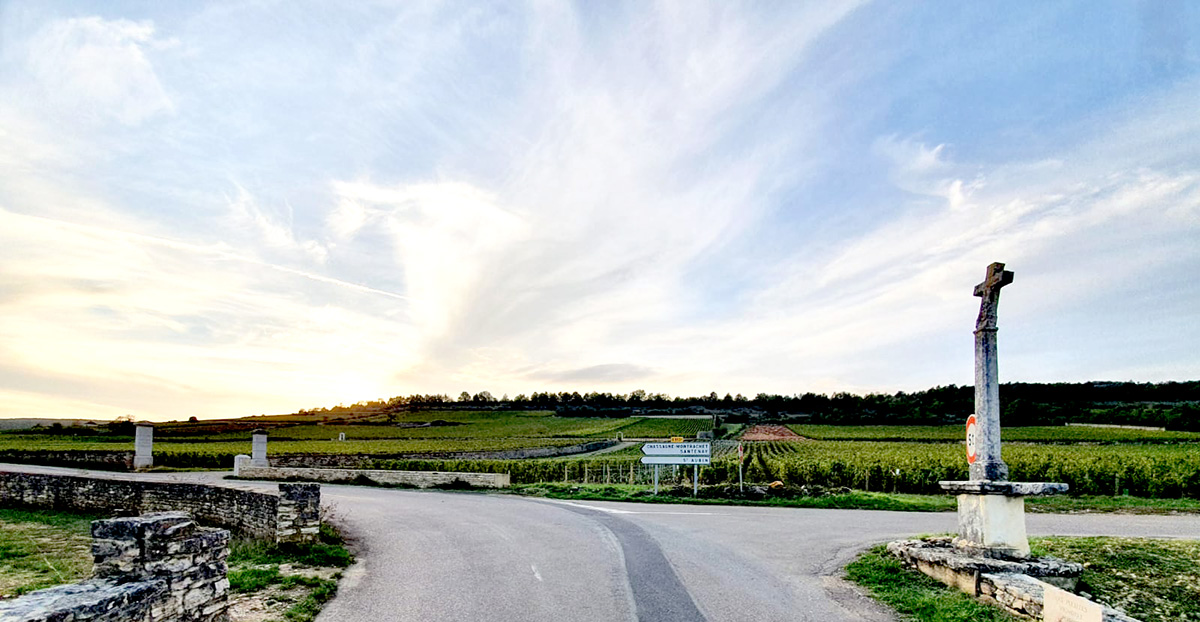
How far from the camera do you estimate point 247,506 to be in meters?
14.0

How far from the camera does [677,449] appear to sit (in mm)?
22828

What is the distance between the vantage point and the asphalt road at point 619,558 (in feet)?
28.1

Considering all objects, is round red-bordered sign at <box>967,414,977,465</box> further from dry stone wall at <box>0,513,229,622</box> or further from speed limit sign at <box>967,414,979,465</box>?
dry stone wall at <box>0,513,229,622</box>

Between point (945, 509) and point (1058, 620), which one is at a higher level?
point (1058, 620)

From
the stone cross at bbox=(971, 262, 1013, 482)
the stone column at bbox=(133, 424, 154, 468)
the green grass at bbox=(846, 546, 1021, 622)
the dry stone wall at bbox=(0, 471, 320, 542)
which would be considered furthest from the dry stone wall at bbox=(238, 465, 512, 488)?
the stone cross at bbox=(971, 262, 1013, 482)

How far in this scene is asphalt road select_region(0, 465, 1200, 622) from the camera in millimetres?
8555

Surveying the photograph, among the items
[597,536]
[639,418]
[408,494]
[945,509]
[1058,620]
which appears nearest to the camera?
[1058,620]

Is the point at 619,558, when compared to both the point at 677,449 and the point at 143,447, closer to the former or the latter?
the point at 677,449

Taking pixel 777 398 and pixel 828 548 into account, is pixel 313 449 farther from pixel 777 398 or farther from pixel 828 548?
pixel 777 398

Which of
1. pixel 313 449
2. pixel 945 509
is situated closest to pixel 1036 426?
pixel 945 509

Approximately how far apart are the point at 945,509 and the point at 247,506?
1798cm

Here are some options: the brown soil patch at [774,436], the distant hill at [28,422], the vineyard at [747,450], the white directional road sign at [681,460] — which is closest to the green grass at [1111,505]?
the vineyard at [747,450]

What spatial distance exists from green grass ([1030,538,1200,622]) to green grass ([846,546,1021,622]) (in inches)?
74.4

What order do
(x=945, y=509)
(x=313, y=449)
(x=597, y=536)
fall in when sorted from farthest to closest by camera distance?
(x=313, y=449)
(x=945, y=509)
(x=597, y=536)
